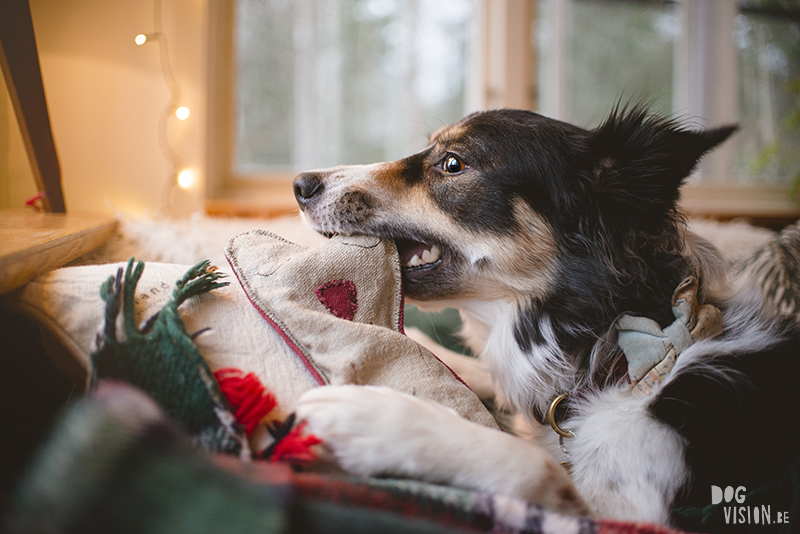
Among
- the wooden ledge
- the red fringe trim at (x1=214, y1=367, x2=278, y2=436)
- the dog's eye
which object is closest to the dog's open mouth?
the dog's eye

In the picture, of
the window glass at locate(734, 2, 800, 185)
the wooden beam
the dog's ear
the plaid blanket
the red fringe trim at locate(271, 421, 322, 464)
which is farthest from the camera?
the window glass at locate(734, 2, 800, 185)

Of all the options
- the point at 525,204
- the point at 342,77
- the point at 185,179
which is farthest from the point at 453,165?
the point at 342,77

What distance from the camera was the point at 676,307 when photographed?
2.88 ft

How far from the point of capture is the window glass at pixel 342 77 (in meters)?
2.71

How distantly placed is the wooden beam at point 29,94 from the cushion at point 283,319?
1.46ft

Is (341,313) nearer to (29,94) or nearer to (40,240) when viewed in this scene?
(40,240)

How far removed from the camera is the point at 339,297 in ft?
2.37

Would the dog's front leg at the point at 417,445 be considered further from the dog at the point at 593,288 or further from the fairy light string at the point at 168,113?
the fairy light string at the point at 168,113

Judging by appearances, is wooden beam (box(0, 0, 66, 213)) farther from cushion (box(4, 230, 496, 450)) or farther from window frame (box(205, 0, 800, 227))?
window frame (box(205, 0, 800, 227))

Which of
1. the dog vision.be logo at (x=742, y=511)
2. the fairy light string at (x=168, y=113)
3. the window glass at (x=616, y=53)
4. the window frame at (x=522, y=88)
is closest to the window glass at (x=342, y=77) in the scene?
the window frame at (x=522, y=88)

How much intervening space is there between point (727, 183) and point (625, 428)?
409cm

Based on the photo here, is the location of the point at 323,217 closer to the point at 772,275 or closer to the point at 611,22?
the point at 772,275

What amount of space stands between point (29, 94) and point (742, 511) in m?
1.48

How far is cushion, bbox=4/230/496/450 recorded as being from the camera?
1.95 feet
